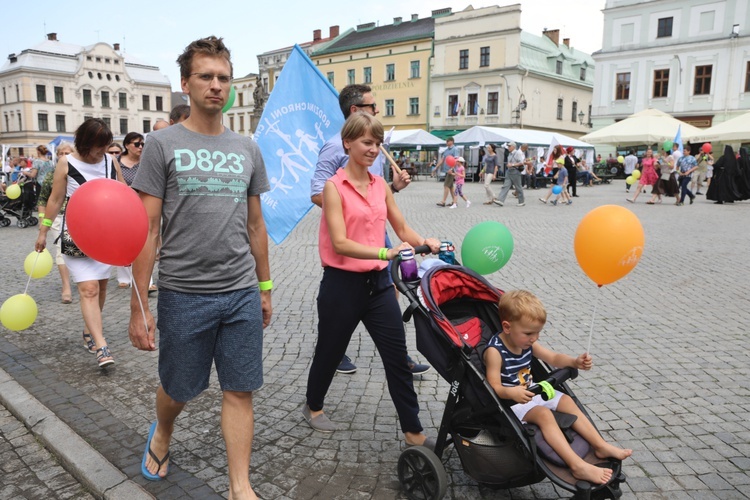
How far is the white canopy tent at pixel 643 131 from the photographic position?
24.1m

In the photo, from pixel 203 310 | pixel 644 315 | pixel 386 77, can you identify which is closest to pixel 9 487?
pixel 203 310

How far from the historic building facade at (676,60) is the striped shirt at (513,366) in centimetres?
4220

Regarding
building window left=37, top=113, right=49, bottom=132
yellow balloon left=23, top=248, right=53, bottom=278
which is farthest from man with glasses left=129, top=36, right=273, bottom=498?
building window left=37, top=113, right=49, bottom=132

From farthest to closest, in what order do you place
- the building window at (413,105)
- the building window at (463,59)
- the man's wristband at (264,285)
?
the building window at (413,105) → the building window at (463,59) → the man's wristband at (264,285)

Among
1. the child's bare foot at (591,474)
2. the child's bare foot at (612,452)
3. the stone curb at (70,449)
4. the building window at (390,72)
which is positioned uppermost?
the building window at (390,72)

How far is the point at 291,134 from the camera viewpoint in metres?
5.42

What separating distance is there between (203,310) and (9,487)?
65.1 inches

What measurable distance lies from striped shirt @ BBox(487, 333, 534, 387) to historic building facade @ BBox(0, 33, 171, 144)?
71.8 meters

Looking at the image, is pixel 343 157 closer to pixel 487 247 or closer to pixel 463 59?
pixel 487 247

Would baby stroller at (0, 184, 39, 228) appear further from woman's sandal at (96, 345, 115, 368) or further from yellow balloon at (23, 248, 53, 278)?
woman's sandal at (96, 345, 115, 368)

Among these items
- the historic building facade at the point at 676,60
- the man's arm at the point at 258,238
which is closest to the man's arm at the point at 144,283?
→ the man's arm at the point at 258,238

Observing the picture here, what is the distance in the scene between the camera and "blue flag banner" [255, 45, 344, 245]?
17.7 feet

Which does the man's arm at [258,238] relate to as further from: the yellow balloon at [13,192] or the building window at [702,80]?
the building window at [702,80]

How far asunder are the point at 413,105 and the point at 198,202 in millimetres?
54026
